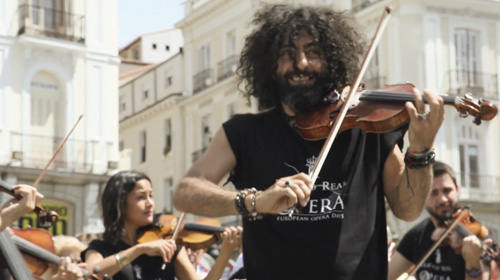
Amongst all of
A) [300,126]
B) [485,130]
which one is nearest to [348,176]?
[300,126]

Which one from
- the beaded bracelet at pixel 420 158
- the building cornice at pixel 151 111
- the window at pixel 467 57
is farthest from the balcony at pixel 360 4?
the beaded bracelet at pixel 420 158

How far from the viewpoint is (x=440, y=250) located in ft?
26.1

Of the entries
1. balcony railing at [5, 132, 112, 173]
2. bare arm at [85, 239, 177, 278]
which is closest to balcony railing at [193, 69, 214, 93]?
balcony railing at [5, 132, 112, 173]

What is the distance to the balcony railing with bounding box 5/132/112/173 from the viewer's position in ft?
101

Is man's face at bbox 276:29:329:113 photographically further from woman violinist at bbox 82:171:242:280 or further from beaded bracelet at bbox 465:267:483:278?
beaded bracelet at bbox 465:267:483:278

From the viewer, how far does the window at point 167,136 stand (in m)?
43.2

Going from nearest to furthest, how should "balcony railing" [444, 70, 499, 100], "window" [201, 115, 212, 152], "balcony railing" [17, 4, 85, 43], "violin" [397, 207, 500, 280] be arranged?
1. "violin" [397, 207, 500, 280]
2. "balcony railing" [17, 4, 85, 43]
3. "balcony railing" [444, 70, 499, 100]
4. "window" [201, 115, 212, 152]

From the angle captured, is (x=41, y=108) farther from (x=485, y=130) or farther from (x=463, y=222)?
(x=463, y=222)

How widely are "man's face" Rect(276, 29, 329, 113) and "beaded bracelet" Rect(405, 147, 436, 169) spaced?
433 mm

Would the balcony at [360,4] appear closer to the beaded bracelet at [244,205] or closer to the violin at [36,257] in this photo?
the violin at [36,257]

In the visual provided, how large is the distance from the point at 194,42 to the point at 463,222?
34.7 meters

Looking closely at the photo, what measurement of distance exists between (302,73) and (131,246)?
9.19 ft

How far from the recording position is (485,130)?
35.0 m

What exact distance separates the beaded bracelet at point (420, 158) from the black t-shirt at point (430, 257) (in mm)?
3373
